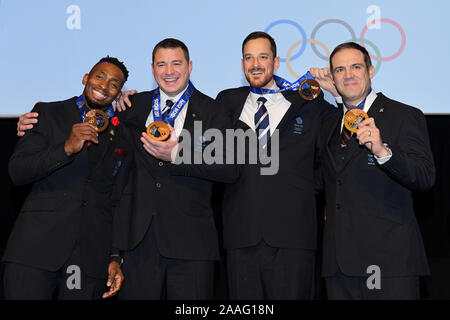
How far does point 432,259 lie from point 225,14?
3.17 m

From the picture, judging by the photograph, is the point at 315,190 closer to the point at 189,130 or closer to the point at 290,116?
the point at 290,116

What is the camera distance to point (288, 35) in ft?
16.4

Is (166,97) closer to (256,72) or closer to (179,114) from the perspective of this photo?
(179,114)

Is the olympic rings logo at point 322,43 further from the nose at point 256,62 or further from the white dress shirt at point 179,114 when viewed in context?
the white dress shirt at point 179,114

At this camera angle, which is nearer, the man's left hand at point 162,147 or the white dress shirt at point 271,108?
the man's left hand at point 162,147

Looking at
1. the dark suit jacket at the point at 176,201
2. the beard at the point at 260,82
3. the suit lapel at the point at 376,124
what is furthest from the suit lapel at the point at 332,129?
the dark suit jacket at the point at 176,201

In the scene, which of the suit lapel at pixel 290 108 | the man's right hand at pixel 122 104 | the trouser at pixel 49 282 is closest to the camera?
the trouser at pixel 49 282

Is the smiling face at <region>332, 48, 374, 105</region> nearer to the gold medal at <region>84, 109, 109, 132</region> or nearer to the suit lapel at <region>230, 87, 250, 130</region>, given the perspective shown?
the suit lapel at <region>230, 87, 250, 130</region>

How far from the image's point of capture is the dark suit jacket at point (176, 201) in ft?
11.3

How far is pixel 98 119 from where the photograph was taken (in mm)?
3490

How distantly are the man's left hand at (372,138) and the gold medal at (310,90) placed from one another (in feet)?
2.53

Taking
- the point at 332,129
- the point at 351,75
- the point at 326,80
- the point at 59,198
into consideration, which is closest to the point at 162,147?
the point at 59,198
